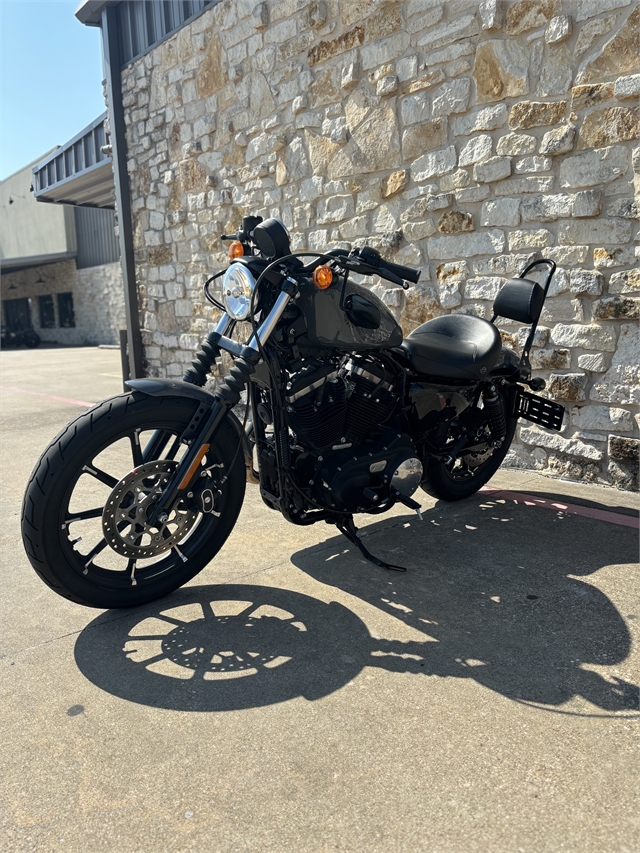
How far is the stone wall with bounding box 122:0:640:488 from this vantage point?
434 centimetres

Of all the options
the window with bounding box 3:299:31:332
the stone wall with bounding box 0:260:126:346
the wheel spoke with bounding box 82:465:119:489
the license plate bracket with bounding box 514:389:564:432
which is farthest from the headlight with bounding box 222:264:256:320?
the window with bounding box 3:299:31:332

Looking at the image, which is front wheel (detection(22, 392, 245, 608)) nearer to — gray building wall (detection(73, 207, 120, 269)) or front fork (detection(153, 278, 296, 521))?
front fork (detection(153, 278, 296, 521))

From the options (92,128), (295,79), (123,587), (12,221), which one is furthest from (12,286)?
(123,587)

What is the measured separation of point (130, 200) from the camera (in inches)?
345

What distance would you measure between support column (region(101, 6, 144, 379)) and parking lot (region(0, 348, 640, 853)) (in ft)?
17.7

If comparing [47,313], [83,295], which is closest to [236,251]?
[83,295]

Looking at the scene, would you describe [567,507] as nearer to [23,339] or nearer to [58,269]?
[23,339]

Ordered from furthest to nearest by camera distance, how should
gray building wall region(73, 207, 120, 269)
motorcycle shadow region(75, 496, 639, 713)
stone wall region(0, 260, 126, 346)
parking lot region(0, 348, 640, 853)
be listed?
gray building wall region(73, 207, 120, 269) → stone wall region(0, 260, 126, 346) → motorcycle shadow region(75, 496, 639, 713) → parking lot region(0, 348, 640, 853)

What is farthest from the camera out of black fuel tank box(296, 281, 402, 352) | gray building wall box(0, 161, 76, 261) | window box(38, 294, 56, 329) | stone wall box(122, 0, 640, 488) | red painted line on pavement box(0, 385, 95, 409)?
window box(38, 294, 56, 329)

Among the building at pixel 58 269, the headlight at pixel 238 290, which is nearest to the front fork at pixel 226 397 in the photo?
the headlight at pixel 238 290

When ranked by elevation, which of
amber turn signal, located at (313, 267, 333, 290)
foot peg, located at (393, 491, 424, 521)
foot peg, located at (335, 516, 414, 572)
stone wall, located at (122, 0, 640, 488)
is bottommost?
foot peg, located at (335, 516, 414, 572)

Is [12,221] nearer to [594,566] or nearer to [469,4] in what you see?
[469,4]

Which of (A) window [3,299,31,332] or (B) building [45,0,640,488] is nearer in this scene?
(B) building [45,0,640,488]

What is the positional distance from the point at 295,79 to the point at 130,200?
3.27m
